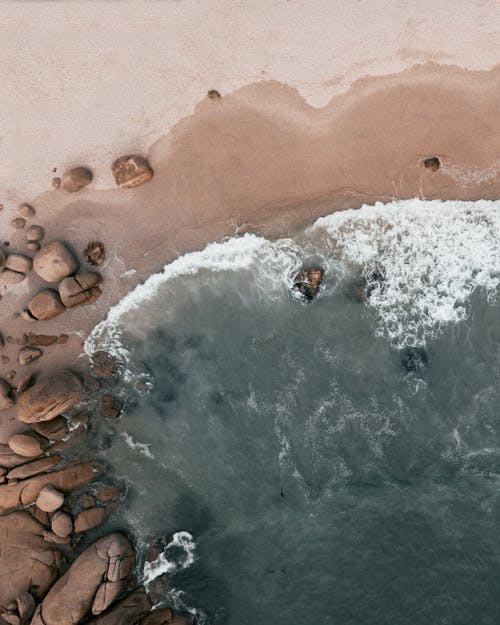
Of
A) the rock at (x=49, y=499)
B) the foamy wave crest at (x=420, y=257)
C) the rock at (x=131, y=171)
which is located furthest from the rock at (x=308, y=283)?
the rock at (x=49, y=499)

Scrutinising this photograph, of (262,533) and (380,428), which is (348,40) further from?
(262,533)

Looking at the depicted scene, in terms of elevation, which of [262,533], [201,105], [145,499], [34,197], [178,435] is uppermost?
[201,105]

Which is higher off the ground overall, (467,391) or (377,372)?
(377,372)

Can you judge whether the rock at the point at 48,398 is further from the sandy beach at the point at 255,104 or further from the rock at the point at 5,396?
the sandy beach at the point at 255,104

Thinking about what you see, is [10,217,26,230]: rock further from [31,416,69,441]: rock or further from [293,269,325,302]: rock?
[293,269,325,302]: rock

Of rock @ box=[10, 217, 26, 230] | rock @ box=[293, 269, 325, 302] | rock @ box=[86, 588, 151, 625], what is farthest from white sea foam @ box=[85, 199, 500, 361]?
rock @ box=[86, 588, 151, 625]

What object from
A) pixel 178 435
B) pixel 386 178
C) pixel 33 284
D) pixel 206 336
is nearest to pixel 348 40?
pixel 386 178
